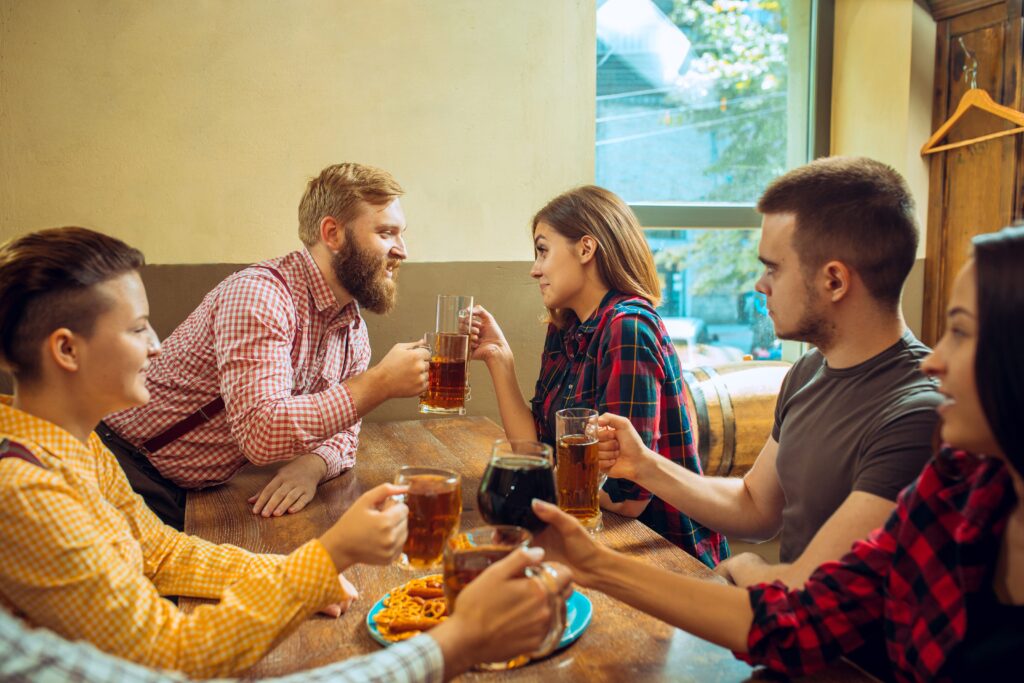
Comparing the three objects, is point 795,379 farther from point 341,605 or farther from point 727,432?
point 727,432

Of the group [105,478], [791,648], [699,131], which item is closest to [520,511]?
[791,648]

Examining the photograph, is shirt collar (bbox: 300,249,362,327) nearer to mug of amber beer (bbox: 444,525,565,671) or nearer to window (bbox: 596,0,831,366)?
mug of amber beer (bbox: 444,525,565,671)

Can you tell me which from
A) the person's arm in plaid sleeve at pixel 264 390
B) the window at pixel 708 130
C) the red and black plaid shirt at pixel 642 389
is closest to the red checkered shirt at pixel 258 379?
the person's arm in plaid sleeve at pixel 264 390

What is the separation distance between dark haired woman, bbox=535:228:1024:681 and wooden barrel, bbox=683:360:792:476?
1.87m

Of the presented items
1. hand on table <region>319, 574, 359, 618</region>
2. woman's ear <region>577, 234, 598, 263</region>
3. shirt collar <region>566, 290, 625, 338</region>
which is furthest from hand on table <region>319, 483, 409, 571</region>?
woman's ear <region>577, 234, 598, 263</region>

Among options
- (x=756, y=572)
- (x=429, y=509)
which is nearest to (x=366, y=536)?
(x=429, y=509)

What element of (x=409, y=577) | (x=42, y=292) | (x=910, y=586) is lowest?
(x=409, y=577)

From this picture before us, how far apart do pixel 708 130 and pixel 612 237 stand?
168cm

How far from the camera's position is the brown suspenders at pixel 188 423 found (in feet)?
7.18

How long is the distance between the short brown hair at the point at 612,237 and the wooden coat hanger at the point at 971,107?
1681 millimetres

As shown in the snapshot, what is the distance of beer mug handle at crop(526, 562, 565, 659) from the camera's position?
3.35 ft

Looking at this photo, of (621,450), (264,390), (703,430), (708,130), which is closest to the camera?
(621,450)

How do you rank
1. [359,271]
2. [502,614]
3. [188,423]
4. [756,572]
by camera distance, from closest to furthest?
1. [502,614]
2. [756,572]
3. [188,423]
4. [359,271]

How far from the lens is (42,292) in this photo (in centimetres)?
121
